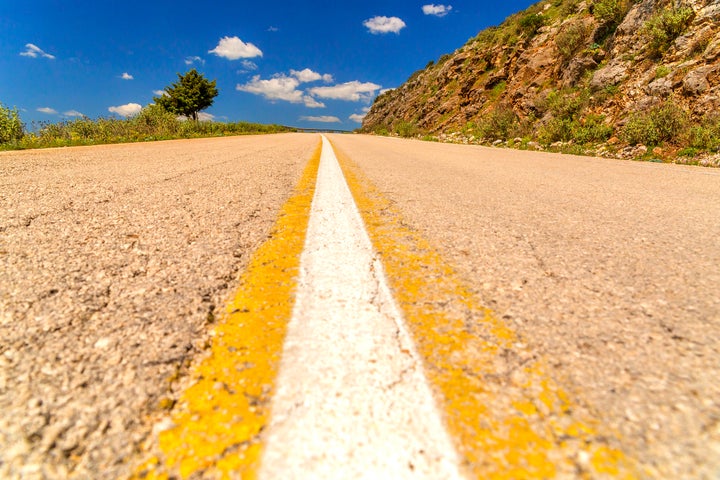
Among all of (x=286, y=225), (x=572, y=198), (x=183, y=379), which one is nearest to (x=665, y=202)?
(x=572, y=198)

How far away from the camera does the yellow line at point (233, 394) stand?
2.48 ft

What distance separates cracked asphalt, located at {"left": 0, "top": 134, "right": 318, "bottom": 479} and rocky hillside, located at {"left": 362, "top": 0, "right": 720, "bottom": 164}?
32.0 ft

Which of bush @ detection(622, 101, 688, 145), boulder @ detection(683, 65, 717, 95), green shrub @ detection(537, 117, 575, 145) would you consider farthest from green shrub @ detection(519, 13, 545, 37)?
bush @ detection(622, 101, 688, 145)

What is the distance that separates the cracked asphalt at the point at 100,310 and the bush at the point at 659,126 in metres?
9.90

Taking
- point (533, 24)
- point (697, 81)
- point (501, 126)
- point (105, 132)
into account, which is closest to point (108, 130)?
point (105, 132)

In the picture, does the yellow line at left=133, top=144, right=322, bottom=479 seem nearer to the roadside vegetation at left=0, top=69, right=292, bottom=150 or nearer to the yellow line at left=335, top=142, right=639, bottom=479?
the yellow line at left=335, top=142, right=639, bottom=479

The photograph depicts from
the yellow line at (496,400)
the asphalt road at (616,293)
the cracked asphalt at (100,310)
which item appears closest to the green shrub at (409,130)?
the asphalt road at (616,293)

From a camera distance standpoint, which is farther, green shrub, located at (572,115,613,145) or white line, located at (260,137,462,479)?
green shrub, located at (572,115,613,145)

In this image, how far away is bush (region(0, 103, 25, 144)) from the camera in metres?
11.0

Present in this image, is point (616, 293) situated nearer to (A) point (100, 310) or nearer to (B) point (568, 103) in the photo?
(A) point (100, 310)

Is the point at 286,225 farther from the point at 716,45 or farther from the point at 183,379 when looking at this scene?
the point at 716,45

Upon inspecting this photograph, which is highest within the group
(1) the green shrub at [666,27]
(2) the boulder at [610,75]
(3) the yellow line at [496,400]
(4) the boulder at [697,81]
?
(1) the green shrub at [666,27]

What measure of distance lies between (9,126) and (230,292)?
14948 millimetres

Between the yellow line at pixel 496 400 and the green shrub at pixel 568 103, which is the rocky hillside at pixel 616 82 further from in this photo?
the yellow line at pixel 496 400
